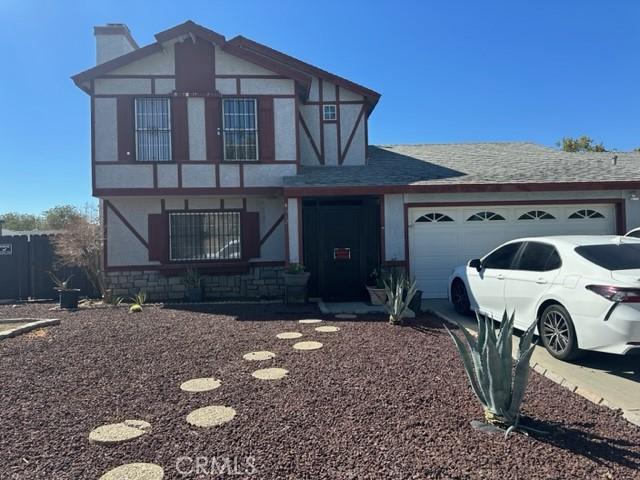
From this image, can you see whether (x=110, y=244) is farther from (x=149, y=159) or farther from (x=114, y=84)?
(x=114, y=84)

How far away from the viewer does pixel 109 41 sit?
12.1 m

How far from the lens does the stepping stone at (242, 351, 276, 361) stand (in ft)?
17.6

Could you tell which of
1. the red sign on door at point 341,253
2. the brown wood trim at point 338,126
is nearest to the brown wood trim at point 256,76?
the brown wood trim at point 338,126

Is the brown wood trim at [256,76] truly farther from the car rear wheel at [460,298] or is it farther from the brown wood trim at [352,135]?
the car rear wheel at [460,298]

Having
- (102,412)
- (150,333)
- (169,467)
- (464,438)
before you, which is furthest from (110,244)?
(464,438)

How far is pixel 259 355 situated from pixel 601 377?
3890 millimetres

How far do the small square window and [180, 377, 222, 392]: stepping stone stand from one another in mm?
9316

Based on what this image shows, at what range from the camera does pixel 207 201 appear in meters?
11.3

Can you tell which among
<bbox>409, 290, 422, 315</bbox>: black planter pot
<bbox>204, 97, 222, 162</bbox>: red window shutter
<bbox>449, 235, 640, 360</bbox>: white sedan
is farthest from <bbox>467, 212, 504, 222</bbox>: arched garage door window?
<bbox>204, 97, 222, 162</bbox>: red window shutter

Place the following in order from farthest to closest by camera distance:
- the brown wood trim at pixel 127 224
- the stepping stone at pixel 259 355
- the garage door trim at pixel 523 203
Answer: the brown wood trim at pixel 127 224 → the garage door trim at pixel 523 203 → the stepping stone at pixel 259 355

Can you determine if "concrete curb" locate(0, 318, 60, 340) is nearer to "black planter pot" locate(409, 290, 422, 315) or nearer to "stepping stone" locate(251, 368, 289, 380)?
"stepping stone" locate(251, 368, 289, 380)

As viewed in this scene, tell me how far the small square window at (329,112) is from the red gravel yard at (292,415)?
25.6 feet

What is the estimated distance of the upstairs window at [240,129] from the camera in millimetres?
10930

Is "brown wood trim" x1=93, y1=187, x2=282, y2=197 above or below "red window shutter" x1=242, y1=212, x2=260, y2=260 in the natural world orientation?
above
